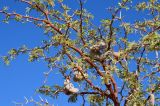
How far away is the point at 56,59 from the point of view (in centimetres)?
1205

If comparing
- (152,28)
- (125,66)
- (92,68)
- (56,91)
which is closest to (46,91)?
(56,91)

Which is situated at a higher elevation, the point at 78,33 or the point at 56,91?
the point at 78,33

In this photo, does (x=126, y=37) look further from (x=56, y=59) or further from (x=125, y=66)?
(x=56, y=59)

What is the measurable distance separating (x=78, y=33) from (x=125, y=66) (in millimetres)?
1551

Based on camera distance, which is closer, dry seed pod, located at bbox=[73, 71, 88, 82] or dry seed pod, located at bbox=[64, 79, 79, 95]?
dry seed pod, located at bbox=[73, 71, 88, 82]

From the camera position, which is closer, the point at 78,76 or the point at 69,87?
the point at 78,76

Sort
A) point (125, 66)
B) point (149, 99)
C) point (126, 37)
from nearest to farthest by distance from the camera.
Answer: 1. point (149, 99)
2. point (125, 66)
3. point (126, 37)

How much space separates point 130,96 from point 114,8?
6.84ft

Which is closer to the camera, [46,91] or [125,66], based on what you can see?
[125,66]

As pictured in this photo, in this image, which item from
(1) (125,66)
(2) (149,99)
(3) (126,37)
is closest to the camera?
(2) (149,99)

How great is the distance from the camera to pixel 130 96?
11289mm

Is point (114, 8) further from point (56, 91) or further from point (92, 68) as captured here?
point (56, 91)

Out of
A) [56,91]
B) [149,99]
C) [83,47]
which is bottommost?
[149,99]

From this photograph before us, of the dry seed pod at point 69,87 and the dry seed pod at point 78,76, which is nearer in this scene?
the dry seed pod at point 78,76
